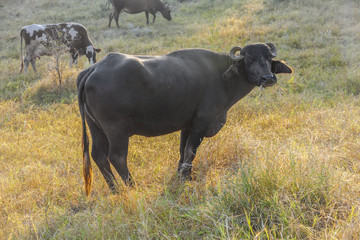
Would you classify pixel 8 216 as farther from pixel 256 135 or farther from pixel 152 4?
pixel 152 4

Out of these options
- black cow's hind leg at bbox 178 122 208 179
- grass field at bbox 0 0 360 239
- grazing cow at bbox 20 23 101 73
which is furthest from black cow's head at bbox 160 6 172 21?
black cow's hind leg at bbox 178 122 208 179

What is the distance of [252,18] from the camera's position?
13438mm

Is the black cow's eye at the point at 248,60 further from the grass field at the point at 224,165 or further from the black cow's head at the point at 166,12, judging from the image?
the black cow's head at the point at 166,12

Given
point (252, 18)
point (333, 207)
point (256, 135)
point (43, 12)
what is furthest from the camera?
point (43, 12)

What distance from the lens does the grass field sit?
266cm

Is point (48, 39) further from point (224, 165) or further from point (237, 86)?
point (224, 165)

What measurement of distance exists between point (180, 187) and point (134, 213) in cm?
58

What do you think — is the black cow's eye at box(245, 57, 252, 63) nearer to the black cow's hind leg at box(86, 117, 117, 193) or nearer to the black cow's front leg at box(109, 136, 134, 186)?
the black cow's front leg at box(109, 136, 134, 186)

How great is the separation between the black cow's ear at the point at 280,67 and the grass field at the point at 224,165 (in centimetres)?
83

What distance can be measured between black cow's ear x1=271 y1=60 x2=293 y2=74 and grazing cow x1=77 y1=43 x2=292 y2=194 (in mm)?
12

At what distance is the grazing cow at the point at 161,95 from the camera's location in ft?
11.2

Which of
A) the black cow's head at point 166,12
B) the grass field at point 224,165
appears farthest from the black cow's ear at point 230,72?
the black cow's head at point 166,12

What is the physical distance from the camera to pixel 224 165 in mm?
4145

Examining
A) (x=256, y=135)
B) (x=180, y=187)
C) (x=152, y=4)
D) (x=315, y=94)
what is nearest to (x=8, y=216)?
(x=180, y=187)
